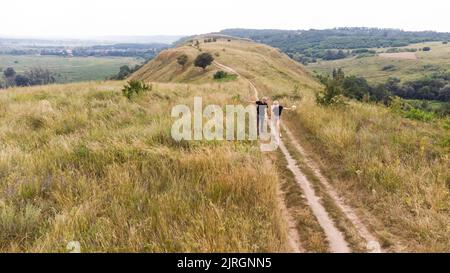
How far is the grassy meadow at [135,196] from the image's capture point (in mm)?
4832

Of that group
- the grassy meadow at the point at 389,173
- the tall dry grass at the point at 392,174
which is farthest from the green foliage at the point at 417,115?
the tall dry grass at the point at 392,174

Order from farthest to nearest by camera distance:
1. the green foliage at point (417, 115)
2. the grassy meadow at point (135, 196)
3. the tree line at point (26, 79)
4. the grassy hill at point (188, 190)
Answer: the tree line at point (26, 79) → the green foliage at point (417, 115) → the grassy hill at point (188, 190) → the grassy meadow at point (135, 196)

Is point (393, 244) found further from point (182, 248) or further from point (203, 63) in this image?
point (203, 63)

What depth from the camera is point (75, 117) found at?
39.7 feet

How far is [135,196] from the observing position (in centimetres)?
597

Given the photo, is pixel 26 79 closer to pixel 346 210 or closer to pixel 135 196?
pixel 135 196

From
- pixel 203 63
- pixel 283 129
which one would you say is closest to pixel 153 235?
pixel 283 129

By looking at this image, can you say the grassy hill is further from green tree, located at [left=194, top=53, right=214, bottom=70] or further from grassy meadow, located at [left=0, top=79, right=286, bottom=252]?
green tree, located at [left=194, top=53, right=214, bottom=70]

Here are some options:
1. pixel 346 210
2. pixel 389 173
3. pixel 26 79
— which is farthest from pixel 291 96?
pixel 26 79

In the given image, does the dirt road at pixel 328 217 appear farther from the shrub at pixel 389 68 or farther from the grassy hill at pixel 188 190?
the shrub at pixel 389 68

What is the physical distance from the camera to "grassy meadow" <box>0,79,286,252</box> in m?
4.83

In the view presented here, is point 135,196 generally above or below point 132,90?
below
